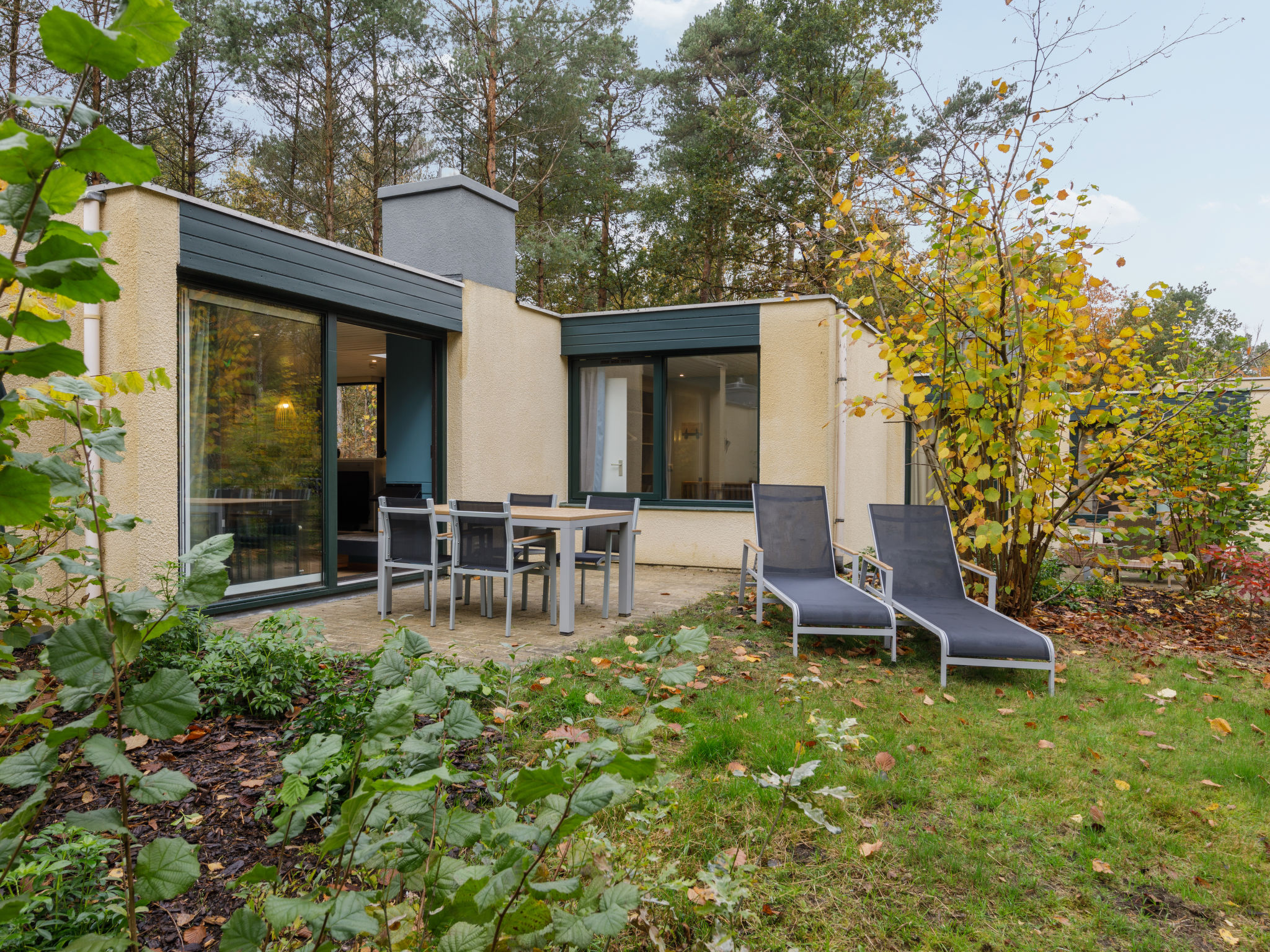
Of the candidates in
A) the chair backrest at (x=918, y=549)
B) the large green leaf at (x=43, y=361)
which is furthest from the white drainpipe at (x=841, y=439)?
the large green leaf at (x=43, y=361)

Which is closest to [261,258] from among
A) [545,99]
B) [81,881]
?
[81,881]

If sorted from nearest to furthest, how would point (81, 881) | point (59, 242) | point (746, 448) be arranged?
point (59, 242)
point (81, 881)
point (746, 448)

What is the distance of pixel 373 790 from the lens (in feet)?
2.61

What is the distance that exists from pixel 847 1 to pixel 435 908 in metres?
16.7

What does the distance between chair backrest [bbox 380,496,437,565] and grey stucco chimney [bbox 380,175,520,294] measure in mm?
3121

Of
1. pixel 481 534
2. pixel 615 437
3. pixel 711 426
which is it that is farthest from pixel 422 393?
pixel 711 426

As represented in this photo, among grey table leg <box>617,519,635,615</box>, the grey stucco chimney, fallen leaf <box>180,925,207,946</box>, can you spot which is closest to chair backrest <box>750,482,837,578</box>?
grey table leg <box>617,519,635,615</box>

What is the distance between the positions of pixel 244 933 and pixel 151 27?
1017mm

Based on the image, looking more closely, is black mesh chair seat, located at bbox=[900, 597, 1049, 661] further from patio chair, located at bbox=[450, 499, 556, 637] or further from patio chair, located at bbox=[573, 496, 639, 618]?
patio chair, located at bbox=[450, 499, 556, 637]

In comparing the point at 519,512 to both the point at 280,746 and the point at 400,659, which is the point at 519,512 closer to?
the point at 280,746

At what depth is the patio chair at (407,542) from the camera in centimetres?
550

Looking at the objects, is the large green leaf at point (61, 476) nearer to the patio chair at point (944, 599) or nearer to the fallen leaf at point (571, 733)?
the fallen leaf at point (571, 733)

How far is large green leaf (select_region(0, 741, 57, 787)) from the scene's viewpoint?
81 cm

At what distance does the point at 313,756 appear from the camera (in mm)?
1009
